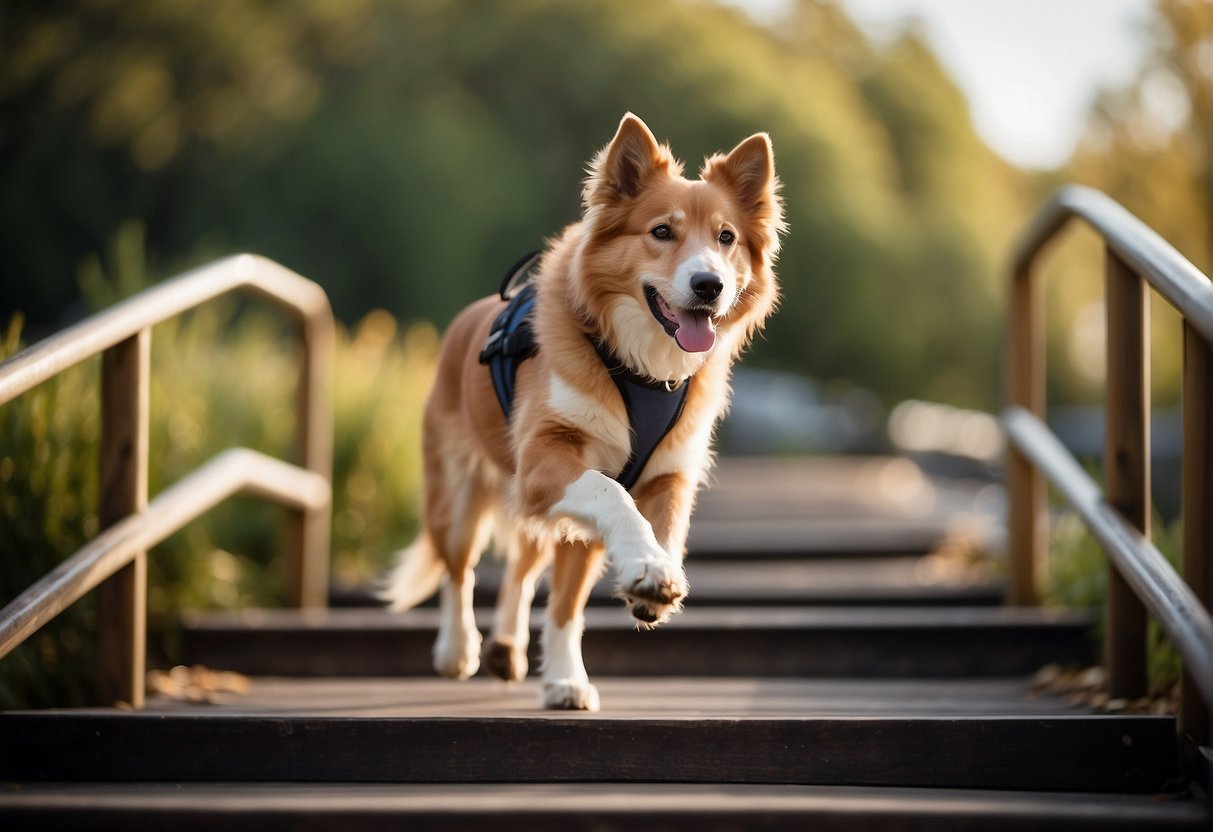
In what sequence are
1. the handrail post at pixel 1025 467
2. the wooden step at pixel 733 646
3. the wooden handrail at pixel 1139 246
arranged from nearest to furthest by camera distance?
the wooden handrail at pixel 1139 246 → the wooden step at pixel 733 646 → the handrail post at pixel 1025 467

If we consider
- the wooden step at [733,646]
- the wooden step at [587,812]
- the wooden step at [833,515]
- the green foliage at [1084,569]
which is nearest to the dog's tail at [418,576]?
the wooden step at [733,646]

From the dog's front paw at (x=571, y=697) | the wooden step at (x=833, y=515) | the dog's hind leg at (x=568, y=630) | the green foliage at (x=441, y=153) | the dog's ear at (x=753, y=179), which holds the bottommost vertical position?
the dog's front paw at (x=571, y=697)

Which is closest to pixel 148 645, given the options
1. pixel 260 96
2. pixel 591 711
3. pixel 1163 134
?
pixel 591 711

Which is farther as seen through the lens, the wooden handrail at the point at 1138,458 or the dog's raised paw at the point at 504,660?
the dog's raised paw at the point at 504,660

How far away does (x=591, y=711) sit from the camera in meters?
3.43

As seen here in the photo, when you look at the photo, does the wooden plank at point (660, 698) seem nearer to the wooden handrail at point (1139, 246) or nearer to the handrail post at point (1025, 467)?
the handrail post at point (1025, 467)

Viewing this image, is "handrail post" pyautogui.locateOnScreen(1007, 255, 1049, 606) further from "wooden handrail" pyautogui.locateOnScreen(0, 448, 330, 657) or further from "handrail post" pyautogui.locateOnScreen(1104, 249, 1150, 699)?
"wooden handrail" pyautogui.locateOnScreen(0, 448, 330, 657)

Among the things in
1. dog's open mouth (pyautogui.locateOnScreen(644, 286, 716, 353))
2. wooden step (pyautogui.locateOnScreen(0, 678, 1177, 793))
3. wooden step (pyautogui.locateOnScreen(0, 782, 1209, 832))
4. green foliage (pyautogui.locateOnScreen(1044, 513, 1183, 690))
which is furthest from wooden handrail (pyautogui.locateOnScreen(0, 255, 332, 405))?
green foliage (pyautogui.locateOnScreen(1044, 513, 1183, 690))

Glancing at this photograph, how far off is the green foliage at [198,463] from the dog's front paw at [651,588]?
182cm

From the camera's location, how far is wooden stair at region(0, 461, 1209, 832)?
272 centimetres

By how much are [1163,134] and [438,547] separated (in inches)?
568

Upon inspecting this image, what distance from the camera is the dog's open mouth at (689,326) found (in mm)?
3619

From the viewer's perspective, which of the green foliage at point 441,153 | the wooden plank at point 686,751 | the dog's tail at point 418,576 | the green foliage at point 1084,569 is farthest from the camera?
the green foliage at point 441,153

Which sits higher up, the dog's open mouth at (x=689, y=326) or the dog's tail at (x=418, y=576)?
the dog's open mouth at (x=689, y=326)
